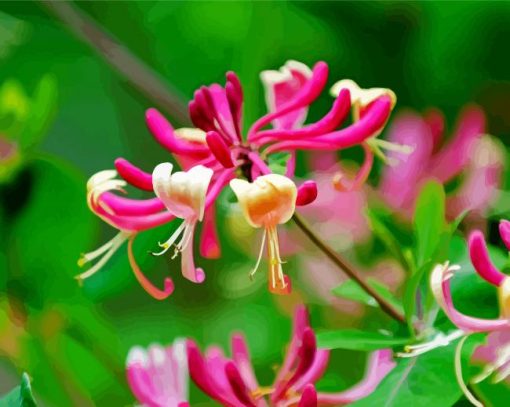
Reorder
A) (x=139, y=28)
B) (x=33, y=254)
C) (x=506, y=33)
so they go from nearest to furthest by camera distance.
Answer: (x=33, y=254) → (x=506, y=33) → (x=139, y=28)

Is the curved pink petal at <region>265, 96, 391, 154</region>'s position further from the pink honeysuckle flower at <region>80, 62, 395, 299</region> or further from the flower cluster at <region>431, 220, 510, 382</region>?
the flower cluster at <region>431, 220, 510, 382</region>

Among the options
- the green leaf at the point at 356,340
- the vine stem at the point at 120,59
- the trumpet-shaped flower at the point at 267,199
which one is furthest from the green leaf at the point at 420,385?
the vine stem at the point at 120,59

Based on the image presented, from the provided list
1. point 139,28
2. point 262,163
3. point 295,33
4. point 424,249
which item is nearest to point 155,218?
point 262,163

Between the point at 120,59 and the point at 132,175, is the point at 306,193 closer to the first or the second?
the point at 132,175

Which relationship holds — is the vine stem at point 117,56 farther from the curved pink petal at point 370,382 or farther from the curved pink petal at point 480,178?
the curved pink petal at point 370,382

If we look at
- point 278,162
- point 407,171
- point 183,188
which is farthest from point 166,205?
point 407,171

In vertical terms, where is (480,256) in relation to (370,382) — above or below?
above

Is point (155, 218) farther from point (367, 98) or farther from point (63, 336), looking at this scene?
point (63, 336)
